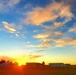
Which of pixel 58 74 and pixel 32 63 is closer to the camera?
pixel 58 74

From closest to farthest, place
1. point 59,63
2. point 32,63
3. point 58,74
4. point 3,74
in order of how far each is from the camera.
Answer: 1. point 3,74
2. point 58,74
3. point 32,63
4. point 59,63

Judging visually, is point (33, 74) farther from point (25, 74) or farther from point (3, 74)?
point (3, 74)

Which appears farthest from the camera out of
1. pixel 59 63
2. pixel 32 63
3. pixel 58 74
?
pixel 59 63

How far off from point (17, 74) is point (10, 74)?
6.16ft

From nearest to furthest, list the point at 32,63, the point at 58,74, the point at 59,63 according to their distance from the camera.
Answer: the point at 58,74 < the point at 32,63 < the point at 59,63

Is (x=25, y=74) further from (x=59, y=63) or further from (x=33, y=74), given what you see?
(x=59, y=63)

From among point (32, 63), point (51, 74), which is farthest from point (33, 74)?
point (32, 63)

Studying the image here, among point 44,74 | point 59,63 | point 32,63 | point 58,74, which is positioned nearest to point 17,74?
point 44,74

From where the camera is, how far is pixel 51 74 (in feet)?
171

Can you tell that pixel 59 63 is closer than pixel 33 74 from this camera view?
No

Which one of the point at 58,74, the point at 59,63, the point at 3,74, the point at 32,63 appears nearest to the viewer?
the point at 3,74

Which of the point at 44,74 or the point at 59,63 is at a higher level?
the point at 59,63

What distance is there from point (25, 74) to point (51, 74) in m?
7.43

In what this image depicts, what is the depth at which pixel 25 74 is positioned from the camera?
50.1 meters
